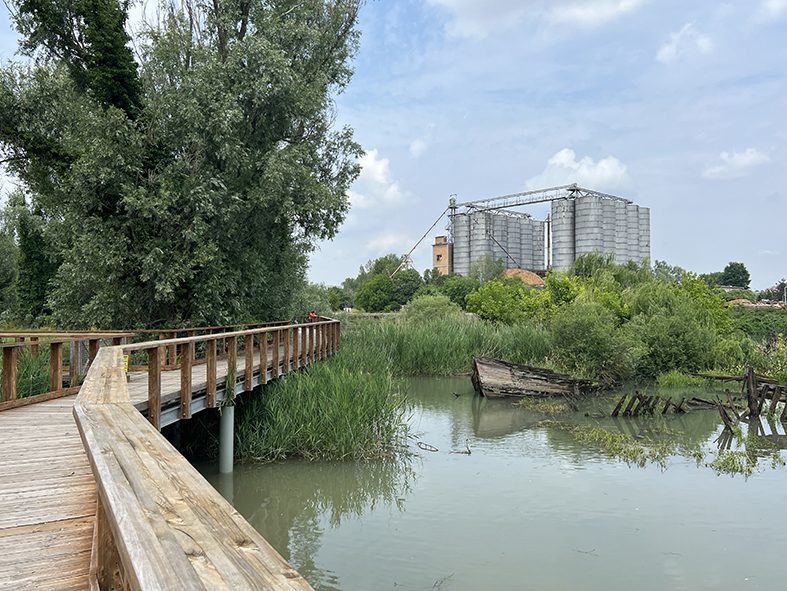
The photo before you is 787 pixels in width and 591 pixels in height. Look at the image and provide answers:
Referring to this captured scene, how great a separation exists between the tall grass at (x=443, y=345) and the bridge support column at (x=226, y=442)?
10957 mm

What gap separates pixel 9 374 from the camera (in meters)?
7.40

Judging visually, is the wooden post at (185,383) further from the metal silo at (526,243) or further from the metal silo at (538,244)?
the metal silo at (538,244)

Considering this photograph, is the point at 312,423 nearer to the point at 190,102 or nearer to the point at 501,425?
the point at 501,425

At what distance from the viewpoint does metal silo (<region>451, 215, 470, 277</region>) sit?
90.4 metres

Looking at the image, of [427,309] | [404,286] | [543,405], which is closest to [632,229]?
[404,286]

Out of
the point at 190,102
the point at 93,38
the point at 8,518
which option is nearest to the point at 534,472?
the point at 8,518

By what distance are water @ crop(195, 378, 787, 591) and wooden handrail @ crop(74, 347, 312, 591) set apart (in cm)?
448

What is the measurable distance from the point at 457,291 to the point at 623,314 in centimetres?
4292

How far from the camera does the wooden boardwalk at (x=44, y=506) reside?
2.57m

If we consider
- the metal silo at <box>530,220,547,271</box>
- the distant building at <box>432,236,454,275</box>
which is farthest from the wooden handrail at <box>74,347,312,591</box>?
the metal silo at <box>530,220,547,271</box>

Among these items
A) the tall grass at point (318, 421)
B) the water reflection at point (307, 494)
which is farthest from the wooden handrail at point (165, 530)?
the tall grass at point (318, 421)

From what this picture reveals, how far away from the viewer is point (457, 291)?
67562 millimetres

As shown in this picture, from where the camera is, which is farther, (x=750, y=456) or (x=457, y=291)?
(x=457, y=291)

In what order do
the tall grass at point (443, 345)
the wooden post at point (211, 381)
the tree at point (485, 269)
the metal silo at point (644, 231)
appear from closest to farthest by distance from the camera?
1. the wooden post at point (211, 381)
2. the tall grass at point (443, 345)
3. the tree at point (485, 269)
4. the metal silo at point (644, 231)
